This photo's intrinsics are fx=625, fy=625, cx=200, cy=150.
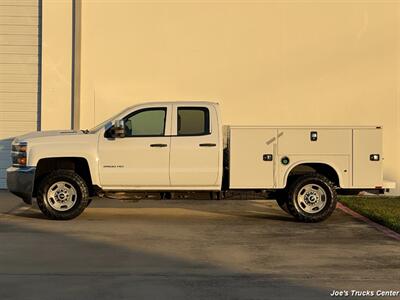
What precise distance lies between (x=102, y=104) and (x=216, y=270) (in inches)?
348

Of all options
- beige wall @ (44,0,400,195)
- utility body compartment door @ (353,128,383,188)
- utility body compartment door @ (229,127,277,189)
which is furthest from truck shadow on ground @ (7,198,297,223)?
beige wall @ (44,0,400,195)

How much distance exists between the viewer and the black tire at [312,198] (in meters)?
10.9

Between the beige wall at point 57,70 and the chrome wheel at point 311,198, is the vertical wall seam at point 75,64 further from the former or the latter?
the chrome wheel at point 311,198

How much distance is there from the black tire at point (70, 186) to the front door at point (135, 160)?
386mm

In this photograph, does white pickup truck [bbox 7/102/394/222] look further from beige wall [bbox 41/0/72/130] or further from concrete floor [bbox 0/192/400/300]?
beige wall [bbox 41/0/72/130]

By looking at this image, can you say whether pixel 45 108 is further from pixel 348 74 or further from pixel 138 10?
A: pixel 348 74

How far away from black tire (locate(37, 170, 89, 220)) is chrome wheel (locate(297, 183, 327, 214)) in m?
3.77

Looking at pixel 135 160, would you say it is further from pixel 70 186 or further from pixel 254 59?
pixel 254 59

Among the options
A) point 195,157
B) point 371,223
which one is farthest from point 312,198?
point 195,157

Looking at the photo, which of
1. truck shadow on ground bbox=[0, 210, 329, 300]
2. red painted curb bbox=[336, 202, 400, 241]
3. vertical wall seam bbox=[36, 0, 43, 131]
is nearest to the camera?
truck shadow on ground bbox=[0, 210, 329, 300]

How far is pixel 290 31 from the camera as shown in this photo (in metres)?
15.5

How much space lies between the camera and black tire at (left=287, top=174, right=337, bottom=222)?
10.9 meters

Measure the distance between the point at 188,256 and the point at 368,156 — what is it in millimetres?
4264

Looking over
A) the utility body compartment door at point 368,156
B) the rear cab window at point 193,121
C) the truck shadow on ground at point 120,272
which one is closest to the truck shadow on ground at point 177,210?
the utility body compartment door at point 368,156
